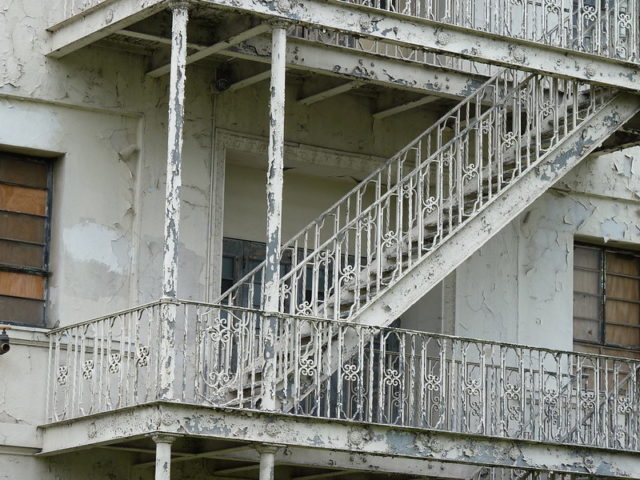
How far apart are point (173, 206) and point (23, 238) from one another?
A: 7.77 ft

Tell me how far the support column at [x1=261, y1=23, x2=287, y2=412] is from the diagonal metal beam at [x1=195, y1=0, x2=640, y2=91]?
364 millimetres

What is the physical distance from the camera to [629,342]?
20109mm

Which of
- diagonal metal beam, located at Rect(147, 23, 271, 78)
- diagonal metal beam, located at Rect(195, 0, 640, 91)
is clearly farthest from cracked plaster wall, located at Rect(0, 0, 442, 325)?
diagonal metal beam, located at Rect(195, 0, 640, 91)

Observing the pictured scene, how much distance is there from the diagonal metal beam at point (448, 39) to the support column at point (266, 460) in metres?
3.87

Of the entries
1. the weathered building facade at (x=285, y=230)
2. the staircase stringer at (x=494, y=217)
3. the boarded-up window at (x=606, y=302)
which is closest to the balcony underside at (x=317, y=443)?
the weathered building facade at (x=285, y=230)

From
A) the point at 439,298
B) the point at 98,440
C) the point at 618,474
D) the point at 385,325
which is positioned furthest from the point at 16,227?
the point at 618,474

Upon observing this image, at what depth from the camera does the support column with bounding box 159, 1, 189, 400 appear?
1456cm

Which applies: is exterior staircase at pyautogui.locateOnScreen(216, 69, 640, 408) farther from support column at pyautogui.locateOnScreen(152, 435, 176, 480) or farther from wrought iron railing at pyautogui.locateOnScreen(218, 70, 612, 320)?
support column at pyautogui.locateOnScreen(152, 435, 176, 480)

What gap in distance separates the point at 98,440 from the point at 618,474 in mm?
5409

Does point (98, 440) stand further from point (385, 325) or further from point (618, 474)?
point (618, 474)

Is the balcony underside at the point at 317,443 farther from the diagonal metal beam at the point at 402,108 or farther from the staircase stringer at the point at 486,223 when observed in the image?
the diagonal metal beam at the point at 402,108

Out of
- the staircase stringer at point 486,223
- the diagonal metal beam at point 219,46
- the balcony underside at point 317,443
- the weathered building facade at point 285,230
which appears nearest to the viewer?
the balcony underside at point 317,443

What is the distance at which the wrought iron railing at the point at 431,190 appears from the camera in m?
16.3

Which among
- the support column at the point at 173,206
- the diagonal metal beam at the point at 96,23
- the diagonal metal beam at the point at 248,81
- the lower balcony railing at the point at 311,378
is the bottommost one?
the lower balcony railing at the point at 311,378
